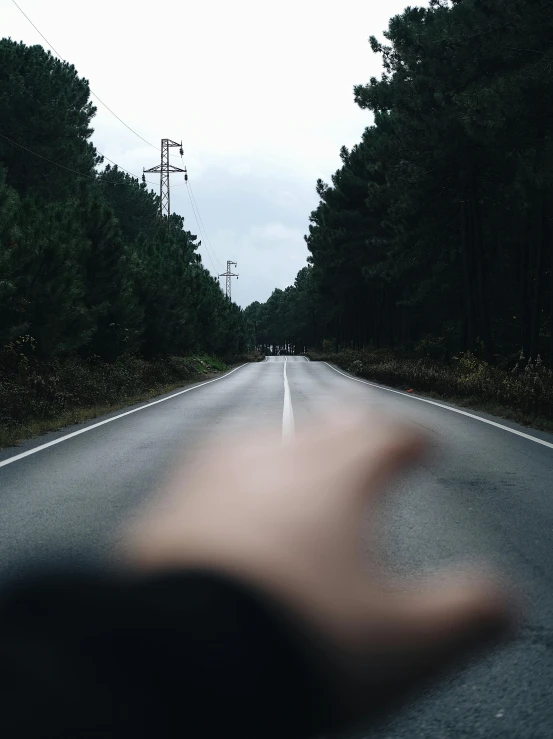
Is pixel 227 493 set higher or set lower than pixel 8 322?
lower

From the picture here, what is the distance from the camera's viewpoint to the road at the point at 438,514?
324 cm

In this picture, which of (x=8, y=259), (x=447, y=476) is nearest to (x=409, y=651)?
(x=447, y=476)

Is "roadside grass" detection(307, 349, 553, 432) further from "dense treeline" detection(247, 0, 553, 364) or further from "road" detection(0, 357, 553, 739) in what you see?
"dense treeline" detection(247, 0, 553, 364)

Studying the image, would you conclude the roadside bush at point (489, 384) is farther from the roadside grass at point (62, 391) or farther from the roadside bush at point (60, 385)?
the roadside bush at point (60, 385)

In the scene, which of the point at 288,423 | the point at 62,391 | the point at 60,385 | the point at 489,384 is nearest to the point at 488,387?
the point at 489,384

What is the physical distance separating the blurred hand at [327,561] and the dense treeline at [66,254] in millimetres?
9287

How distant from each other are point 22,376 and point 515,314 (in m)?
33.2

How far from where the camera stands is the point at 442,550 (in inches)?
227

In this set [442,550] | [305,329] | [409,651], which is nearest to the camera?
[409,651]

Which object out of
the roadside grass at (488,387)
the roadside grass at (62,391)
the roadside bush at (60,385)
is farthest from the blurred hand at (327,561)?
the roadside bush at (60,385)

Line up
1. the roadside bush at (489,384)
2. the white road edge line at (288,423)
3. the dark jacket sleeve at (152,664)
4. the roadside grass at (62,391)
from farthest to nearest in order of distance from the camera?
the roadside bush at (489,384) < the roadside grass at (62,391) < the white road edge line at (288,423) < the dark jacket sleeve at (152,664)

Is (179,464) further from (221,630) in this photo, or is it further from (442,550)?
(221,630)

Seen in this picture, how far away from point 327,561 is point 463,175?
2766 centimetres

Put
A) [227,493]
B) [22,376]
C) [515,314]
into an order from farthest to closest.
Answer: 1. [515,314]
2. [22,376]
3. [227,493]
